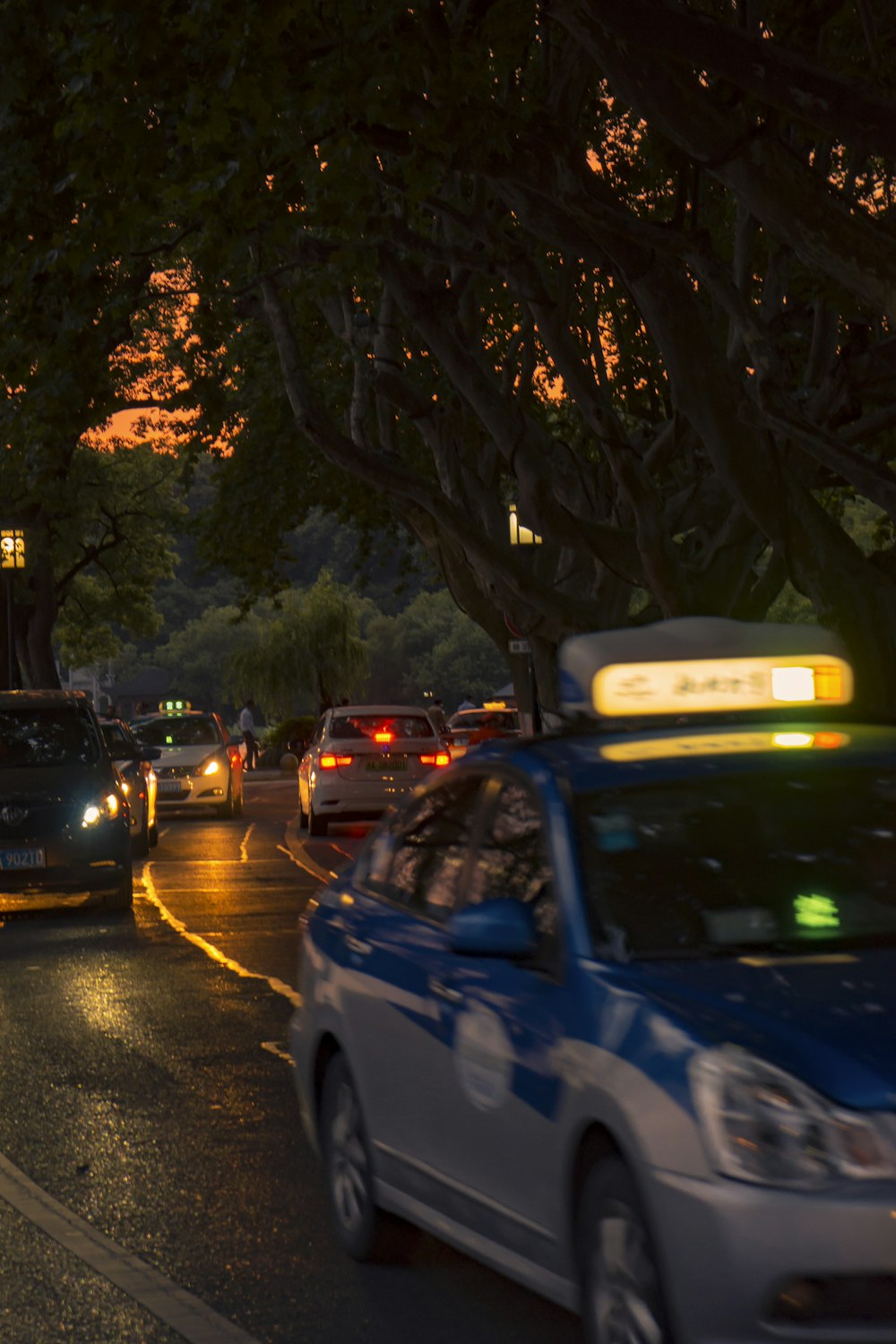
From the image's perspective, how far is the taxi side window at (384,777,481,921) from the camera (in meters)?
6.47

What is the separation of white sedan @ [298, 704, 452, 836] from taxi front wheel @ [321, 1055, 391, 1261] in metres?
21.1

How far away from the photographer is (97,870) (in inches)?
719

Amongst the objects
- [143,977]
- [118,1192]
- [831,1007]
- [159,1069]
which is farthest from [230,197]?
[831,1007]

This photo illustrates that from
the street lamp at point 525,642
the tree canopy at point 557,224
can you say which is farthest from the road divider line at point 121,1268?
the street lamp at point 525,642

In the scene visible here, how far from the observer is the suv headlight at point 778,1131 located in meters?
4.61

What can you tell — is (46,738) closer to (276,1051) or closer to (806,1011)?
(276,1051)

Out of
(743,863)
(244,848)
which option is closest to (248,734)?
(244,848)

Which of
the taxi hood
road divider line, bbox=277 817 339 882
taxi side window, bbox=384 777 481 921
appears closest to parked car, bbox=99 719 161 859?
road divider line, bbox=277 817 339 882

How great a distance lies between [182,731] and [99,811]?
1725 centimetres

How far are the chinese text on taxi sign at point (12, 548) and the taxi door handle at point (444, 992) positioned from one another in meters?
43.2

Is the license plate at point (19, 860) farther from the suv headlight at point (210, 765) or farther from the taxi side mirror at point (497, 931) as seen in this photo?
the suv headlight at point (210, 765)

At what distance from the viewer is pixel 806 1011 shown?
16.3 ft

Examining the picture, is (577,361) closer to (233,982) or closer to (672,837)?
(233,982)

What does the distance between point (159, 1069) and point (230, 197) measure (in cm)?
984
